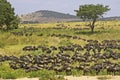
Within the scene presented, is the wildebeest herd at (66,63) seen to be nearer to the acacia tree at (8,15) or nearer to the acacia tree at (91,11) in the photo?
the acacia tree at (8,15)

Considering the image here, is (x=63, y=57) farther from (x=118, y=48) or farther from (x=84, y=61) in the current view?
(x=118, y=48)

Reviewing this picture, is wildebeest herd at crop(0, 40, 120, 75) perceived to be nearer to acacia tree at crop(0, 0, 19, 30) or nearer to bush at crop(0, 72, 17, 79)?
bush at crop(0, 72, 17, 79)

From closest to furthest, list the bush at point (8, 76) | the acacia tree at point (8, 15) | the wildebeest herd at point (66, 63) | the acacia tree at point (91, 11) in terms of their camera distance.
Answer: the bush at point (8, 76), the wildebeest herd at point (66, 63), the acacia tree at point (8, 15), the acacia tree at point (91, 11)

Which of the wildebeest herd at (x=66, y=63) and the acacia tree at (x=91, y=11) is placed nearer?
the wildebeest herd at (x=66, y=63)

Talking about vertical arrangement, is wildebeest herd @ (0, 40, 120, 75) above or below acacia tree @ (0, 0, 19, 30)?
below

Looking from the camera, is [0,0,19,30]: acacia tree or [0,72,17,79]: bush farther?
[0,0,19,30]: acacia tree

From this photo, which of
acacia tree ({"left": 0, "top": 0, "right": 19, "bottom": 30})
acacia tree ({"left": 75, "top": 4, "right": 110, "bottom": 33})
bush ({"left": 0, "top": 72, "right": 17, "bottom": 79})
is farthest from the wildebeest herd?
acacia tree ({"left": 75, "top": 4, "right": 110, "bottom": 33})

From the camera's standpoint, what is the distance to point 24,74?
22.1 m

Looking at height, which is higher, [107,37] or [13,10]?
[13,10]

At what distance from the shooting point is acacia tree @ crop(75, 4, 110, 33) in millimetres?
83656

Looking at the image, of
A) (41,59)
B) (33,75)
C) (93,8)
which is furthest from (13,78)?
(93,8)

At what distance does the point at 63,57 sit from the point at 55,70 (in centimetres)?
A: 499

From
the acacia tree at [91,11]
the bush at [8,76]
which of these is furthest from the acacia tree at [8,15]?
the bush at [8,76]

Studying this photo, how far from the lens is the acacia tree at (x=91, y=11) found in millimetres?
83656
